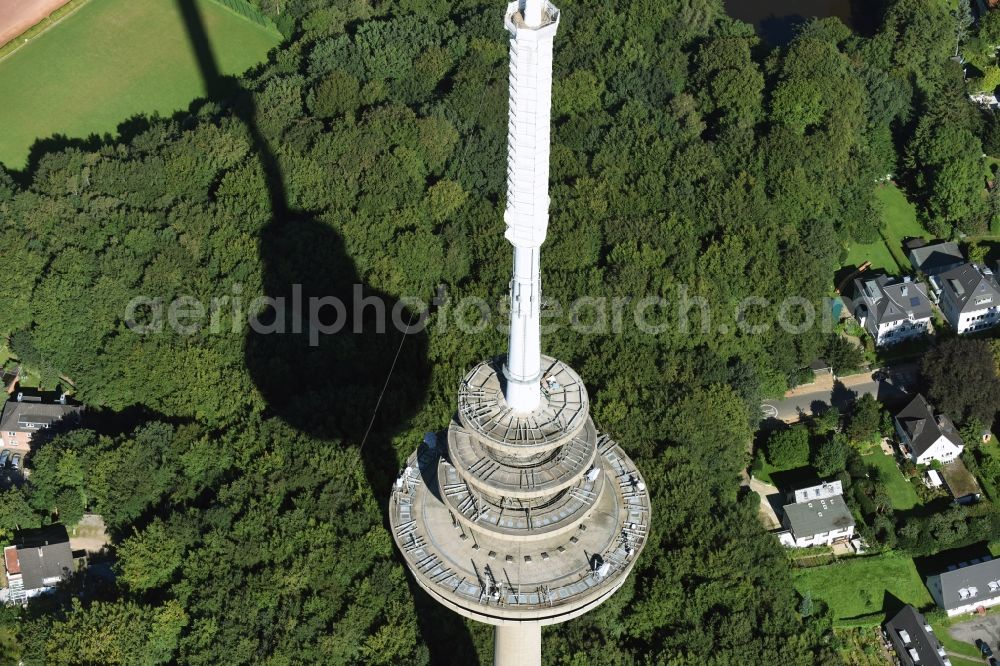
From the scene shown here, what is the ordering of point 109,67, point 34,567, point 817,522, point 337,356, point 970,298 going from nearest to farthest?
point 34,567
point 817,522
point 337,356
point 970,298
point 109,67

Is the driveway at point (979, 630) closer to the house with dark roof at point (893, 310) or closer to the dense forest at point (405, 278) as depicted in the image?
the dense forest at point (405, 278)

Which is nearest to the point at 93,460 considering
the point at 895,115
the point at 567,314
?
the point at 567,314

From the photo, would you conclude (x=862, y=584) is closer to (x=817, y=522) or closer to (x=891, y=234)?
(x=817, y=522)

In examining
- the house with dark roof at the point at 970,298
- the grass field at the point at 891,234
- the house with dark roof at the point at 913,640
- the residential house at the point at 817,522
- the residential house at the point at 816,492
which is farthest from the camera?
the grass field at the point at 891,234

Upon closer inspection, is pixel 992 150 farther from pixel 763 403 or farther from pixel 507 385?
pixel 507 385

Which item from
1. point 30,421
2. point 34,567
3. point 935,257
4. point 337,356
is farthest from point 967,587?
point 30,421

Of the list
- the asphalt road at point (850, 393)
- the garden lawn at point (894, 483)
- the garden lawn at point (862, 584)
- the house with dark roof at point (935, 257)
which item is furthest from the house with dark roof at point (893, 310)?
the garden lawn at point (862, 584)
